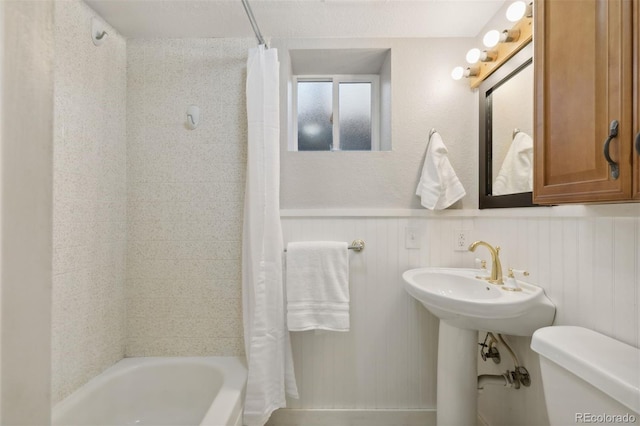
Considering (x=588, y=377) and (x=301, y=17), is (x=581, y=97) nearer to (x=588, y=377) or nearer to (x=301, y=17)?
(x=588, y=377)

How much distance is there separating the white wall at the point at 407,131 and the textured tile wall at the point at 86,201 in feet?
2.95

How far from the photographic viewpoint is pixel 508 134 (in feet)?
4.48

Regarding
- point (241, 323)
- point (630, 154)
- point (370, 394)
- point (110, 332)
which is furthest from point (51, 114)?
point (370, 394)

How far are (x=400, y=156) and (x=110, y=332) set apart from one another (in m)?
1.84

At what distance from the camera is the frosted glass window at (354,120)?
70.5 inches

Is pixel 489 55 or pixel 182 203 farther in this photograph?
pixel 182 203

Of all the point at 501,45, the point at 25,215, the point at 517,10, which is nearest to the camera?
the point at 25,215

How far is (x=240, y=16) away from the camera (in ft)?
4.86

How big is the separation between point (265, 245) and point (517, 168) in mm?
1233

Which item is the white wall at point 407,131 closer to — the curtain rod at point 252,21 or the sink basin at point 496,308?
the curtain rod at point 252,21

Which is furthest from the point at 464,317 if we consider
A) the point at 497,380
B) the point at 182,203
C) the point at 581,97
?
the point at 182,203

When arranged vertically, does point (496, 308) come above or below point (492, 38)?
below

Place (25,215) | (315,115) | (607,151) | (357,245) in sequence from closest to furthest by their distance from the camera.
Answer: (25,215) → (607,151) → (357,245) → (315,115)

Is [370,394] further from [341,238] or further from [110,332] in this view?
[110,332]
